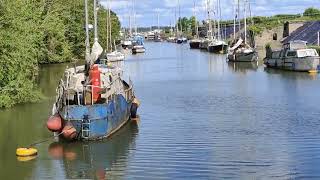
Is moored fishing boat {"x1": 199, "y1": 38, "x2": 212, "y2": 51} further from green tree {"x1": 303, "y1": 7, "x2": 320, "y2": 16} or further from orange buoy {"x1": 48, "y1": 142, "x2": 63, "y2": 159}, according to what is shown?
orange buoy {"x1": 48, "y1": 142, "x2": 63, "y2": 159}

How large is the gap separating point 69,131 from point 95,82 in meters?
3.12

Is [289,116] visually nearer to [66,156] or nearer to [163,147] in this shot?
[163,147]

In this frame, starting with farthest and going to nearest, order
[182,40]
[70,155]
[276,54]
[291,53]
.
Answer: [182,40] < [276,54] < [291,53] < [70,155]

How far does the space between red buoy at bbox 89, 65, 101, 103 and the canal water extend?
1957mm

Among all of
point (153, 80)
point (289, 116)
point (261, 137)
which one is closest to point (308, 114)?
point (289, 116)

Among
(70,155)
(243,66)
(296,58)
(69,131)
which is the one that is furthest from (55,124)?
(243,66)

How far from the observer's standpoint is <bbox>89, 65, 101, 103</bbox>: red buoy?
26141mm

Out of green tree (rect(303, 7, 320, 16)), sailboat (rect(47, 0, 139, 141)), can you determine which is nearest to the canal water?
sailboat (rect(47, 0, 139, 141))

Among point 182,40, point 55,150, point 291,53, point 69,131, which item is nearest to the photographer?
point 55,150

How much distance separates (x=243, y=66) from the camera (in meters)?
72.9

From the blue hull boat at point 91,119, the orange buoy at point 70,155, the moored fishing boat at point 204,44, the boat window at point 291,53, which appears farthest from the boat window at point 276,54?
the moored fishing boat at point 204,44

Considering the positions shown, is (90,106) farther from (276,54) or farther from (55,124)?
(276,54)

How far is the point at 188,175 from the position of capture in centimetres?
1931

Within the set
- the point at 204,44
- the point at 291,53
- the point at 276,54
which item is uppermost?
the point at 204,44
